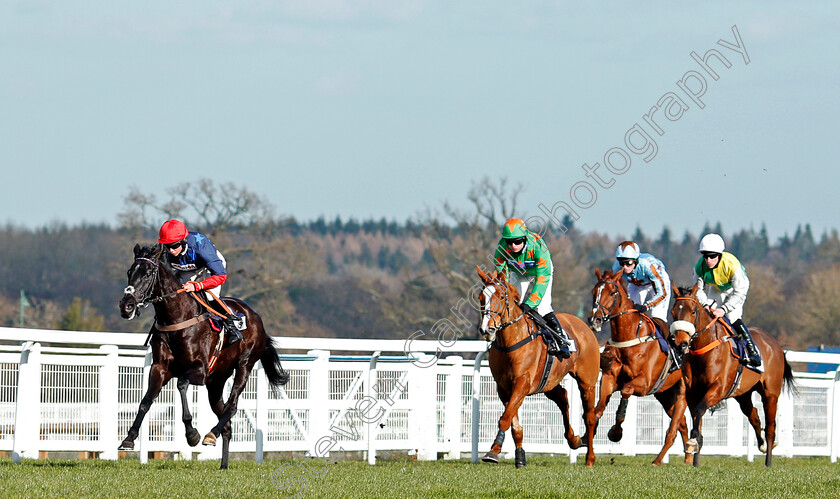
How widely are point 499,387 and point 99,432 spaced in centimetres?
363

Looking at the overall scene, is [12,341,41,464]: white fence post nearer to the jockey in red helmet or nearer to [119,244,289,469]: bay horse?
[119,244,289,469]: bay horse

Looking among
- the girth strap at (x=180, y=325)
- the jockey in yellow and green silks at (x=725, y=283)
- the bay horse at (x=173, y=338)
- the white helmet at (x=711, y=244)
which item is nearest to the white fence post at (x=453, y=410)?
the jockey in yellow and green silks at (x=725, y=283)

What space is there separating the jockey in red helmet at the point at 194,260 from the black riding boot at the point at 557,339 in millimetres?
2746

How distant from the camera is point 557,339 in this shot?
999 centimetres

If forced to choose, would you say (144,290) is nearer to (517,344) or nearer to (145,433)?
(145,433)

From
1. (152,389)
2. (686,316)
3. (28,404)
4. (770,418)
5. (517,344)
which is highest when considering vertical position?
(686,316)

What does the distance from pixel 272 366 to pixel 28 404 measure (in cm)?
214

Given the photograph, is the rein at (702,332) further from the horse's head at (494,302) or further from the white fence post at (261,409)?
the white fence post at (261,409)

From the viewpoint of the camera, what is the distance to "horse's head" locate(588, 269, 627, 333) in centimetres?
1026

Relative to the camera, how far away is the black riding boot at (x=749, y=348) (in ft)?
37.6

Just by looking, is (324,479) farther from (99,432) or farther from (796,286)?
(796,286)

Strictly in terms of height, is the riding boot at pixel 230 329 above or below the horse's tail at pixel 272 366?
above

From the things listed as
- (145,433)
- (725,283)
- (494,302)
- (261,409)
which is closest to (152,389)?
(145,433)

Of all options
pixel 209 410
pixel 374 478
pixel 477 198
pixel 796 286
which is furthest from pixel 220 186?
pixel 796 286
